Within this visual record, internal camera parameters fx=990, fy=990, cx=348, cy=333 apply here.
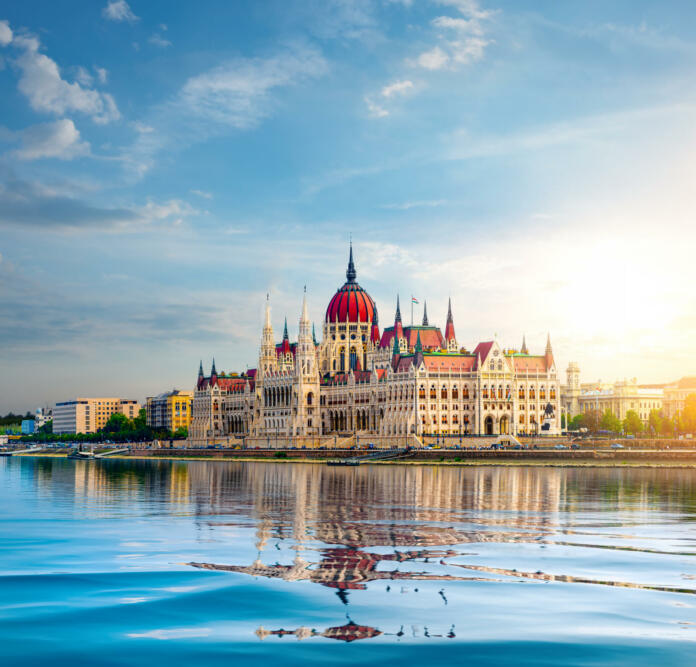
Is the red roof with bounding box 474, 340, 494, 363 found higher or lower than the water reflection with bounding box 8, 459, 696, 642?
higher

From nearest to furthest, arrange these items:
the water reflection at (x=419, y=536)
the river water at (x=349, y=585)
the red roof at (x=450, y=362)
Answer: the river water at (x=349, y=585)
the water reflection at (x=419, y=536)
the red roof at (x=450, y=362)

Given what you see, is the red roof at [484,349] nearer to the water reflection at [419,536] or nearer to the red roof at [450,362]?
the red roof at [450,362]

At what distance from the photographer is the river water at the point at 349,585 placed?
22.4 meters

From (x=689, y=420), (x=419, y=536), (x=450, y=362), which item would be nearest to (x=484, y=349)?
(x=450, y=362)

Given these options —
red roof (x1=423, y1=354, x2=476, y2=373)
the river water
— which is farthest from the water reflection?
red roof (x1=423, y1=354, x2=476, y2=373)

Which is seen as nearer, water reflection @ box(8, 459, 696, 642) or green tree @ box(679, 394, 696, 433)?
water reflection @ box(8, 459, 696, 642)

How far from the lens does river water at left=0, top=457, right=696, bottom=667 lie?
22.4 meters

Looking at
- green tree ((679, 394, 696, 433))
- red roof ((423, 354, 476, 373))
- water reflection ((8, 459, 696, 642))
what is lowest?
water reflection ((8, 459, 696, 642))

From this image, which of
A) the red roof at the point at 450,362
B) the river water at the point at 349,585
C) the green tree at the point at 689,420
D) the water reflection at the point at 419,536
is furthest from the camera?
the green tree at the point at 689,420

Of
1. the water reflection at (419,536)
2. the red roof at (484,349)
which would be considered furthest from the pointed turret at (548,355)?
the water reflection at (419,536)

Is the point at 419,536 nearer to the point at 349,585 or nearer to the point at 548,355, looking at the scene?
the point at 349,585

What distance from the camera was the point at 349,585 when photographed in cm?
2880

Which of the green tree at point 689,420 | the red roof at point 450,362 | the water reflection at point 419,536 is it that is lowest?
the water reflection at point 419,536

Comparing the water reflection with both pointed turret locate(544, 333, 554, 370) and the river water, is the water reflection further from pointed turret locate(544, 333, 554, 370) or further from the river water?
pointed turret locate(544, 333, 554, 370)
